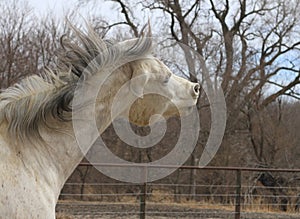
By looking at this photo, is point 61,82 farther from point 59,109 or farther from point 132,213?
point 132,213

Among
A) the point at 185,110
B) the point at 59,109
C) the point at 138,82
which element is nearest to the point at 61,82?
the point at 59,109

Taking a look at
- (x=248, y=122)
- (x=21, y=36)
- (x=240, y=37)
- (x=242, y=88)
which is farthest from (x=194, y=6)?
(x=21, y=36)

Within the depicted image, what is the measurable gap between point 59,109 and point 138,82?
417 mm

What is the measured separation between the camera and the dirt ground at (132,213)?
342 inches

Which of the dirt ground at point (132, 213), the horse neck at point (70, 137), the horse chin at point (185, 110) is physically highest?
the horse chin at point (185, 110)

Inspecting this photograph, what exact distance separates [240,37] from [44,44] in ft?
24.9

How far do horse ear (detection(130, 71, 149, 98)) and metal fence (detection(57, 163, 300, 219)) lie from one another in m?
5.63

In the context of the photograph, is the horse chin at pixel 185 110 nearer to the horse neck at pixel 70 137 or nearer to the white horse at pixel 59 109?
the white horse at pixel 59 109

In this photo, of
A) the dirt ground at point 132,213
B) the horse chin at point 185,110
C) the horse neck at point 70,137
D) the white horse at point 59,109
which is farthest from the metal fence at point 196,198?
the horse neck at point 70,137

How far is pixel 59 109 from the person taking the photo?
7.35 ft

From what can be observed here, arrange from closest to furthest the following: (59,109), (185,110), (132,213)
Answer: (59,109)
(185,110)
(132,213)

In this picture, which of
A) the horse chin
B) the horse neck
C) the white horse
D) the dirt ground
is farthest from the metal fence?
the horse neck

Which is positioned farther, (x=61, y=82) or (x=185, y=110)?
(x=185, y=110)

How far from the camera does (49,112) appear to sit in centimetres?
222
